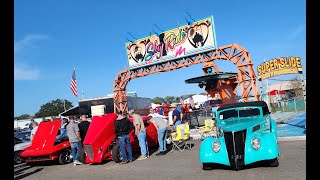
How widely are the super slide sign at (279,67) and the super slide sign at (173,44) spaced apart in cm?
322

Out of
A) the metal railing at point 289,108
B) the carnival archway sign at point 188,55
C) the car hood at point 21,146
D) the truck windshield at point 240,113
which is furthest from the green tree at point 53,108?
the truck windshield at point 240,113

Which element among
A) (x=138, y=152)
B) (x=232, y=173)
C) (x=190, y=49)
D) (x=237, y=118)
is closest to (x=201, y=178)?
(x=232, y=173)

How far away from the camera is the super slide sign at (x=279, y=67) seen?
17.1 metres

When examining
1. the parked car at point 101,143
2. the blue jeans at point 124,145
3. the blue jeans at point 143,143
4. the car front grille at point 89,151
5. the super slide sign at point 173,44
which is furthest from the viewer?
the super slide sign at point 173,44

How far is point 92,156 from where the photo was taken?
10734mm

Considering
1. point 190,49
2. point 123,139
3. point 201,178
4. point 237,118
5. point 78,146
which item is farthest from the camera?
point 190,49

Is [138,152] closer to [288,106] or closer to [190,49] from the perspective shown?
[190,49]

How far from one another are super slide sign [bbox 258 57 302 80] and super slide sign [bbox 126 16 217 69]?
3218 mm

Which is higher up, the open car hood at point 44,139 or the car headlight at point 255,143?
the car headlight at point 255,143

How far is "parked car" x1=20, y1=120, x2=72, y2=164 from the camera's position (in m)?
11.6

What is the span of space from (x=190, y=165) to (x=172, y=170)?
25.4 inches

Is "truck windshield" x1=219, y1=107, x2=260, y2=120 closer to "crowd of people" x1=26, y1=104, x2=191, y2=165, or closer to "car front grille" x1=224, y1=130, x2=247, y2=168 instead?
"car front grille" x1=224, y1=130, x2=247, y2=168

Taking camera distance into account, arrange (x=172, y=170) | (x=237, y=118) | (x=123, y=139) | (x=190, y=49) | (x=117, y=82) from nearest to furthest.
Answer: (x=172, y=170)
(x=237, y=118)
(x=123, y=139)
(x=190, y=49)
(x=117, y=82)

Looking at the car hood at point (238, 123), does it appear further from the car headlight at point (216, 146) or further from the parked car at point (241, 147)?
the car headlight at point (216, 146)
